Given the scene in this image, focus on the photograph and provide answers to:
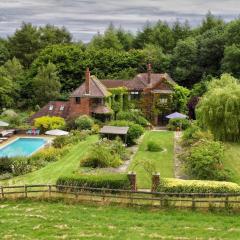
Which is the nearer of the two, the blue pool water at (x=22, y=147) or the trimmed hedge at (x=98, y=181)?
the trimmed hedge at (x=98, y=181)

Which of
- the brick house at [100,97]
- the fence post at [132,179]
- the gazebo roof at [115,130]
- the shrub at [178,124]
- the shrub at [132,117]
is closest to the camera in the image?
the fence post at [132,179]

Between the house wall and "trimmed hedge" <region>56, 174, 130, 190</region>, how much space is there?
26.2 metres

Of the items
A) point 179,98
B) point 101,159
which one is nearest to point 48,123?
point 179,98

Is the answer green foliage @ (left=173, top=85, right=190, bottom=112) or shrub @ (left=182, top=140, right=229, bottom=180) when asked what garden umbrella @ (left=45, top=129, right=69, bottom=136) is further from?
shrub @ (left=182, top=140, right=229, bottom=180)

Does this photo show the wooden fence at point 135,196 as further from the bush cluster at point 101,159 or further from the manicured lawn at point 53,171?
the bush cluster at point 101,159

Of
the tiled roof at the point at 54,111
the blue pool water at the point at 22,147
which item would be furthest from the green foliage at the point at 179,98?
the blue pool water at the point at 22,147

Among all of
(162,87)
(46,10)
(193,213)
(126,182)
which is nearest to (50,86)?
(162,87)

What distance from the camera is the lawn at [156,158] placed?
30133 millimetres

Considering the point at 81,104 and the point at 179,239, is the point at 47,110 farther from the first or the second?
the point at 179,239

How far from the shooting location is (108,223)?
21.0 m

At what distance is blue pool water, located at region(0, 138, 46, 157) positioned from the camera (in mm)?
41844

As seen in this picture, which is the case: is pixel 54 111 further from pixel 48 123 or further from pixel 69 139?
pixel 69 139

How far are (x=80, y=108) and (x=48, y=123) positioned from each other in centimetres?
462

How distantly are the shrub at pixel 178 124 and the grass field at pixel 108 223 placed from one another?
89.9 ft
